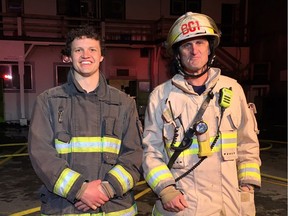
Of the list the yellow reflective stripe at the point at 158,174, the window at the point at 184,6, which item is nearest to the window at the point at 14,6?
the window at the point at 184,6

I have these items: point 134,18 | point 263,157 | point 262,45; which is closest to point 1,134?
point 134,18

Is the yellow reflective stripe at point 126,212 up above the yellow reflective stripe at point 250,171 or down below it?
below

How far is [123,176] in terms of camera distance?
Answer: 2000 mm

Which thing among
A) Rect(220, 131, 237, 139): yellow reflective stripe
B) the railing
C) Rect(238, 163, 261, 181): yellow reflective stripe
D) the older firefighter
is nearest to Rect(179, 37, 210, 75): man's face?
the older firefighter

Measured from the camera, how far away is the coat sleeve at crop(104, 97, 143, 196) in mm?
1979

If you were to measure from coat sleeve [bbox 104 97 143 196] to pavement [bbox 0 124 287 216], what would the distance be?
2353 mm

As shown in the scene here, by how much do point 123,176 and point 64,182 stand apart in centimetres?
37

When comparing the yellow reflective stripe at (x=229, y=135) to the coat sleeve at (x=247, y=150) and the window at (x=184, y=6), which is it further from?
the window at (x=184, y=6)

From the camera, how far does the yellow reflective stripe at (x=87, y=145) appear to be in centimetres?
199

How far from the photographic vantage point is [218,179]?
1.98 m

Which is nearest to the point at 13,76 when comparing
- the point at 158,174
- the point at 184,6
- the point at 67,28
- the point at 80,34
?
the point at 67,28

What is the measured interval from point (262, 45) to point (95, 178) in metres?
14.7

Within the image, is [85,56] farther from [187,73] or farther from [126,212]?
[126,212]

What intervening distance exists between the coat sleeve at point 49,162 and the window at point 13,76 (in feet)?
39.1
